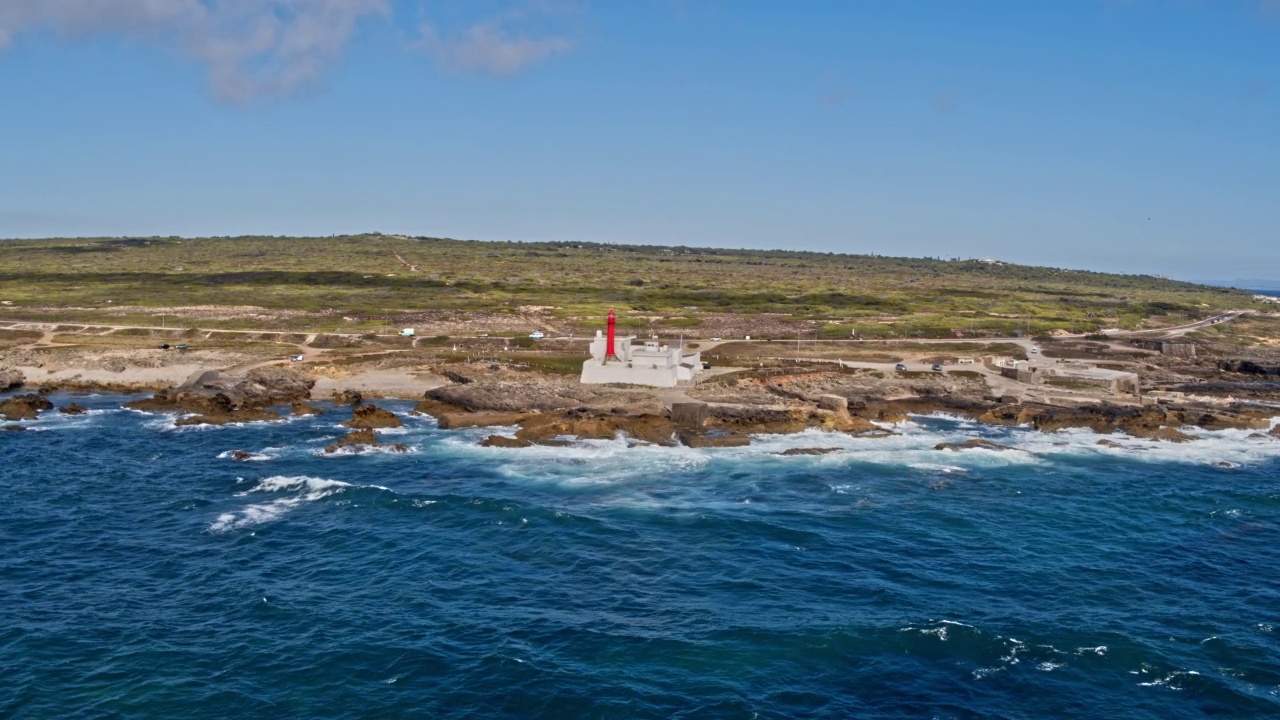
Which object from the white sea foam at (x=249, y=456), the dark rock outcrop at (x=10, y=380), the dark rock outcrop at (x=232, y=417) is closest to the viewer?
the white sea foam at (x=249, y=456)

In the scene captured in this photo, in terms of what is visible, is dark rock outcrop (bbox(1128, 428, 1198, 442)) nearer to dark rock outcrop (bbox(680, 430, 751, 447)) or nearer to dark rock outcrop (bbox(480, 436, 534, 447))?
dark rock outcrop (bbox(680, 430, 751, 447))

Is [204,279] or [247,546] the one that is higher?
[204,279]

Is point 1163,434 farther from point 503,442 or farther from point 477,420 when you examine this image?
point 477,420

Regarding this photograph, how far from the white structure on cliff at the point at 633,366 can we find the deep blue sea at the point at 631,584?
1977 cm

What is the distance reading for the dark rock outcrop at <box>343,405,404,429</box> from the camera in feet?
236

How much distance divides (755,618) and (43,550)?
106 feet

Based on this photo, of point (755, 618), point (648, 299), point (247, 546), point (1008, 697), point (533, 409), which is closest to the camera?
point (1008, 697)

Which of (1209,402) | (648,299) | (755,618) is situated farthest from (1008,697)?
(648,299)

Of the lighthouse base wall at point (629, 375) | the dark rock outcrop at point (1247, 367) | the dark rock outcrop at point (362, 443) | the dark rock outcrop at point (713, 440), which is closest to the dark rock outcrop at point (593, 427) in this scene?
the dark rock outcrop at point (713, 440)

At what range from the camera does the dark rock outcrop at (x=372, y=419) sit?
2837 inches

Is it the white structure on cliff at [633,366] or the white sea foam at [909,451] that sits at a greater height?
the white structure on cliff at [633,366]

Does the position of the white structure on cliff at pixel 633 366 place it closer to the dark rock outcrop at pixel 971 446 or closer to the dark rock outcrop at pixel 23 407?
the dark rock outcrop at pixel 971 446

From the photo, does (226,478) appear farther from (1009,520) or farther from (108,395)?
(1009,520)

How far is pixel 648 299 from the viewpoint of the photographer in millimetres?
173625
